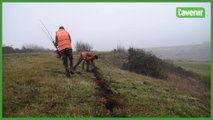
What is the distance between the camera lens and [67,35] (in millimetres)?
9156

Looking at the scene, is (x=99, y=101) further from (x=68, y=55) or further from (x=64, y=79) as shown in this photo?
(x=68, y=55)

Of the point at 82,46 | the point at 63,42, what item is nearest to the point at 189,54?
the point at 82,46

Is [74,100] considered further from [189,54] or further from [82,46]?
[189,54]

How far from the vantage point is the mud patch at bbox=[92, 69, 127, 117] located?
6473 mm

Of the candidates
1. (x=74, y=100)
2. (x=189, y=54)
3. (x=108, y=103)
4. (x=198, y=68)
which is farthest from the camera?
(x=189, y=54)

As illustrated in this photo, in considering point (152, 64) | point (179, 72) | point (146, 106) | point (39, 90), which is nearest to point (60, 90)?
point (39, 90)

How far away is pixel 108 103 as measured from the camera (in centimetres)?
725

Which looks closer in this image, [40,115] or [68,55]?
[40,115]

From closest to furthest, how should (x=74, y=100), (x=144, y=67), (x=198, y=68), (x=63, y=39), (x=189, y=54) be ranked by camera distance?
(x=74, y=100) < (x=63, y=39) < (x=144, y=67) < (x=198, y=68) < (x=189, y=54)

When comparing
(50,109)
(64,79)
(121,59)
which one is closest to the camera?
(50,109)

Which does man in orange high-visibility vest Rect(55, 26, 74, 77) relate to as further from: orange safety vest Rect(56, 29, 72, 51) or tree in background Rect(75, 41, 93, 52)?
tree in background Rect(75, 41, 93, 52)

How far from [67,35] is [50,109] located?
147 inches

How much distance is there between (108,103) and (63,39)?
11.5 ft

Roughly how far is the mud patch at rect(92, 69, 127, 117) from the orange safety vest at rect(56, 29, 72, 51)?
2236mm
